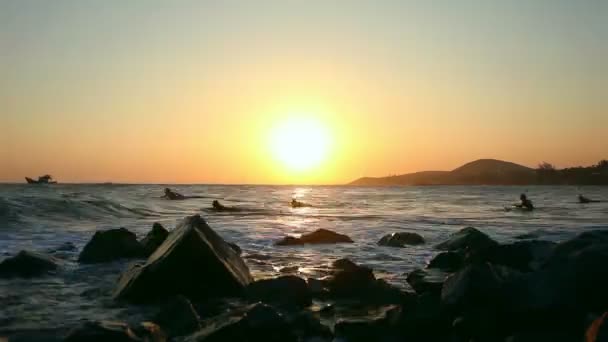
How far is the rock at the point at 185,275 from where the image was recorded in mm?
8094

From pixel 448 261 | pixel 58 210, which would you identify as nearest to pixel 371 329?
pixel 448 261

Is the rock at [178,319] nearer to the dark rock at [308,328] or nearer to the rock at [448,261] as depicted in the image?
the dark rock at [308,328]

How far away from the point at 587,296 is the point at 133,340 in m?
4.99

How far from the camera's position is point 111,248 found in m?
12.6

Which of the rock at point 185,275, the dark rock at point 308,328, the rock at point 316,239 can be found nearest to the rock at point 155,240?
the rock at point 316,239

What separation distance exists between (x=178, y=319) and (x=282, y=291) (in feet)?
5.81

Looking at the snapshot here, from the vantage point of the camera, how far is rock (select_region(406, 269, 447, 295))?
835 cm

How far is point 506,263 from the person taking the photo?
9430mm

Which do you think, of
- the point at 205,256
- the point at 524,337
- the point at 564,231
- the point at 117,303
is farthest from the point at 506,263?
the point at 564,231

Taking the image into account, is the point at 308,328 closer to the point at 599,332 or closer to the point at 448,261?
the point at 599,332

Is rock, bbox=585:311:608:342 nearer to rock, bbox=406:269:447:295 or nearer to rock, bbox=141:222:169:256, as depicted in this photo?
rock, bbox=406:269:447:295

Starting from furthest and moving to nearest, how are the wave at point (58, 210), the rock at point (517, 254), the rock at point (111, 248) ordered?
the wave at point (58, 210) < the rock at point (111, 248) < the rock at point (517, 254)

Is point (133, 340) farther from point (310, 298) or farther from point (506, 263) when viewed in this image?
point (506, 263)

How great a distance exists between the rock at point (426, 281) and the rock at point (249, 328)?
2956 millimetres
